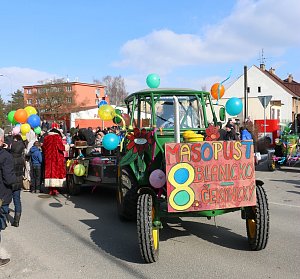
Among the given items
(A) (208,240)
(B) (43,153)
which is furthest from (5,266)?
(B) (43,153)

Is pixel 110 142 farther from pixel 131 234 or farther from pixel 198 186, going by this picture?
pixel 198 186

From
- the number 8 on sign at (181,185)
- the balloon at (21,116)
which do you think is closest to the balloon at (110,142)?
the number 8 on sign at (181,185)

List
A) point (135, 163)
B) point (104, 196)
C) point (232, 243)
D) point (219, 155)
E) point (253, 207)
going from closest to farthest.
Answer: point (219, 155), point (253, 207), point (232, 243), point (135, 163), point (104, 196)

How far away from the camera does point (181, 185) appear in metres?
4.55

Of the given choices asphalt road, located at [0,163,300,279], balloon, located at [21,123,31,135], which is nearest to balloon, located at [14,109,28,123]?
balloon, located at [21,123,31,135]

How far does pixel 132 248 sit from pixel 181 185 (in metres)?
1.45

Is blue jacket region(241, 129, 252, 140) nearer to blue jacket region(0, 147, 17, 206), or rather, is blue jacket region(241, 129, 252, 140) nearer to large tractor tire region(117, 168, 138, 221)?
large tractor tire region(117, 168, 138, 221)

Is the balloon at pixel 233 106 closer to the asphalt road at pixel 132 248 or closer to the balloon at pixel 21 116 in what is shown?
the asphalt road at pixel 132 248

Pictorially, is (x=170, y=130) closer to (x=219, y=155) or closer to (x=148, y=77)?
(x=219, y=155)

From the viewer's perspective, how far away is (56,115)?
4744 centimetres

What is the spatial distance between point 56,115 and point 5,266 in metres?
43.9

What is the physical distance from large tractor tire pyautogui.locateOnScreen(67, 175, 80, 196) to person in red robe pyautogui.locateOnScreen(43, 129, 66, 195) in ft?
0.56

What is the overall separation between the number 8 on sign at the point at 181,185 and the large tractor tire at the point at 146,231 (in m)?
0.31

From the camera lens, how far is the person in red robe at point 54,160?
10.1 m
